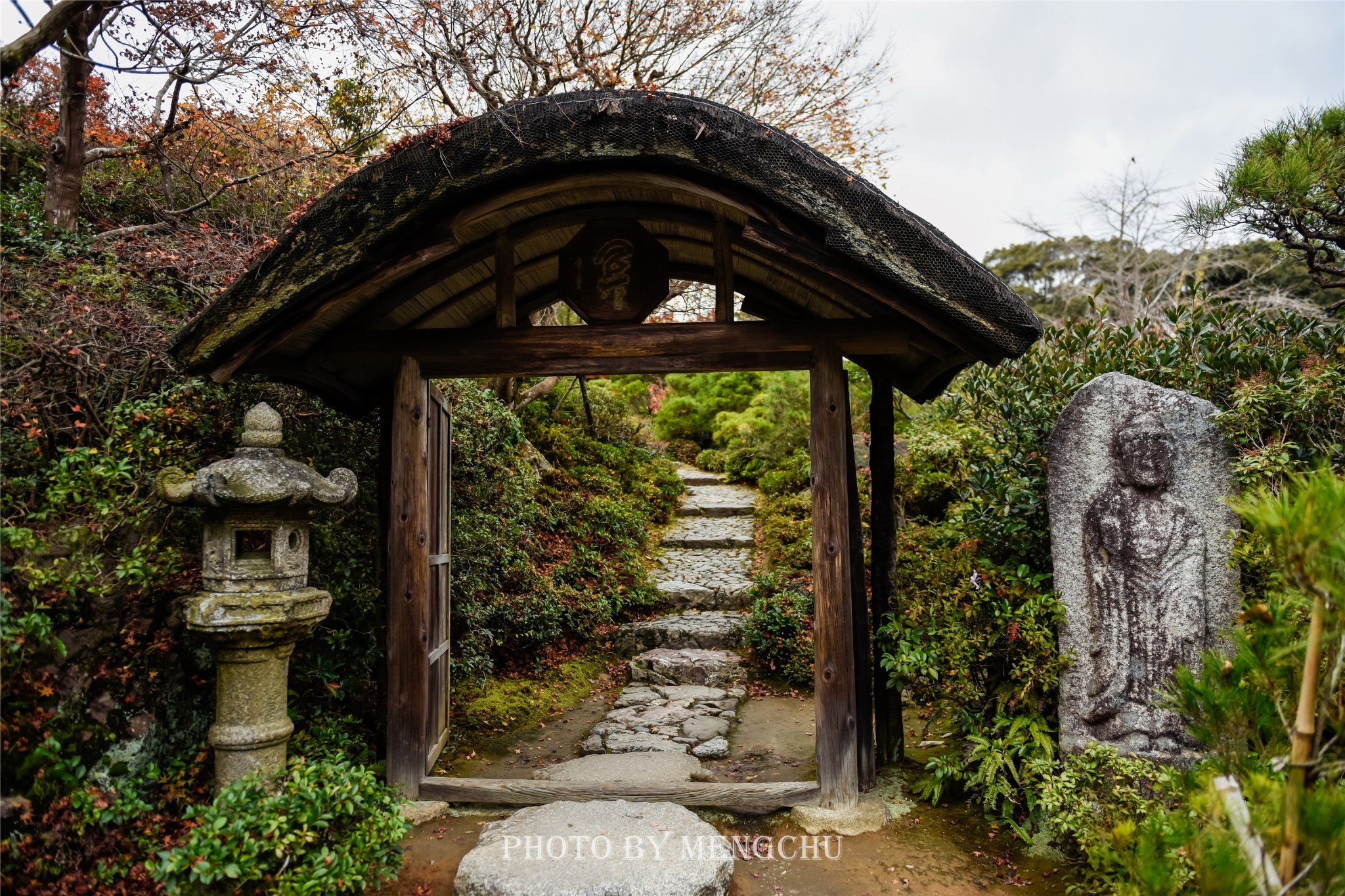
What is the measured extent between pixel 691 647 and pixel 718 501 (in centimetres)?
522

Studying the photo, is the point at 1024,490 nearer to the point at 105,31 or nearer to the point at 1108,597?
the point at 1108,597

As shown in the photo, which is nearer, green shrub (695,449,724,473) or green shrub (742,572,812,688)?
green shrub (742,572,812,688)

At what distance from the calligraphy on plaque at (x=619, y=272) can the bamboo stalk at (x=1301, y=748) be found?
3514mm

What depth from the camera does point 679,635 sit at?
26.6 ft

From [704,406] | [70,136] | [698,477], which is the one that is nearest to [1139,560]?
[70,136]

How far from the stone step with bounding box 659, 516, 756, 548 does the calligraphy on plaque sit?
7.06 m

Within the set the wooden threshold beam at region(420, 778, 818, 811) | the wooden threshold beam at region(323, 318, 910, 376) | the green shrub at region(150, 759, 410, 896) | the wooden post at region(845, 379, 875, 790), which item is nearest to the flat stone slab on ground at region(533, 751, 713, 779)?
the wooden threshold beam at region(420, 778, 818, 811)

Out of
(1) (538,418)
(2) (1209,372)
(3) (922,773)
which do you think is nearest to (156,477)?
(3) (922,773)

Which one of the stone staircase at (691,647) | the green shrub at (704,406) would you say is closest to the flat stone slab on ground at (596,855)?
the stone staircase at (691,647)

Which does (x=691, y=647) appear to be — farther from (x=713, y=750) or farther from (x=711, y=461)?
(x=711, y=461)

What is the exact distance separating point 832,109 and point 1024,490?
300 inches

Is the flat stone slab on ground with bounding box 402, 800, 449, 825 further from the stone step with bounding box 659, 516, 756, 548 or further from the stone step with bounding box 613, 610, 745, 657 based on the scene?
the stone step with bounding box 659, 516, 756, 548

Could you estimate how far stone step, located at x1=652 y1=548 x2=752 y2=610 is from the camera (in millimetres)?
9078

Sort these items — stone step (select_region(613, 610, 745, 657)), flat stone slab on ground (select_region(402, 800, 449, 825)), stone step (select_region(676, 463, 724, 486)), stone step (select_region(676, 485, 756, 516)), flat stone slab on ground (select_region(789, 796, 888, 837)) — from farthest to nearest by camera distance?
stone step (select_region(676, 463, 724, 486)) → stone step (select_region(676, 485, 756, 516)) → stone step (select_region(613, 610, 745, 657)) → flat stone slab on ground (select_region(402, 800, 449, 825)) → flat stone slab on ground (select_region(789, 796, 888, 837))
